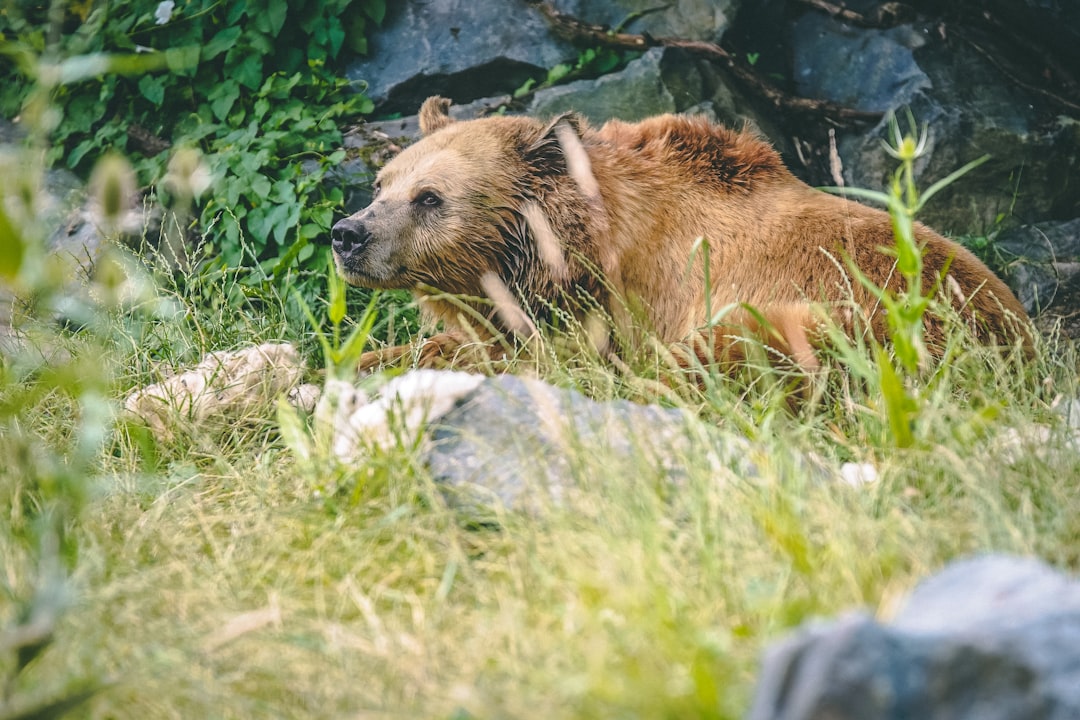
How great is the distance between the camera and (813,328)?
12.1ft

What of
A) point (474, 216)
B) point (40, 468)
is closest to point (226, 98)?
point (474, 216)

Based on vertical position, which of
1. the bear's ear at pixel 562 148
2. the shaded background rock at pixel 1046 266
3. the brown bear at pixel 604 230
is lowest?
the shaded background rock at pixel 1046 266

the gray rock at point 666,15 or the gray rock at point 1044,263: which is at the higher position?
the gray rock at point 666,15

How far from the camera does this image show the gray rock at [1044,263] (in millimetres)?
5418

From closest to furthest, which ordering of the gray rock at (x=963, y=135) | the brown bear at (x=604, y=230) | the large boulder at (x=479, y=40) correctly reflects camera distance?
the brown bear at (x=604, y=230) → the gray rock at (x=963, y=135) → the large boulder at (x=479, y=40)

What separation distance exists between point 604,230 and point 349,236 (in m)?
1.05

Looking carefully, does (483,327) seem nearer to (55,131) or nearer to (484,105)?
(484,105)

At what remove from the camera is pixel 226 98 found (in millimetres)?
5746

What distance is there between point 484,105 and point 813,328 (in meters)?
3.01

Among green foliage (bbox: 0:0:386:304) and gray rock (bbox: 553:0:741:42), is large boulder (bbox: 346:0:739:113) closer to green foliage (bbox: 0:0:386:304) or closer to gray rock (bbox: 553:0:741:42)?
gray rock (bbox: 553:0:741:42)

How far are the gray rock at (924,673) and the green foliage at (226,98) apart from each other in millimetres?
4279

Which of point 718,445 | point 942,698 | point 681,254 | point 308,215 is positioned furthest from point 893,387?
point 308,215

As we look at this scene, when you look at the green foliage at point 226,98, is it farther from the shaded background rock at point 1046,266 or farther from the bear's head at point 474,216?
the shaded background rock at point 1046,266

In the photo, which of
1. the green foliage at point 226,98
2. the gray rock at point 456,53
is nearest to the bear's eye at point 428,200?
the green foliage at point 226,98
